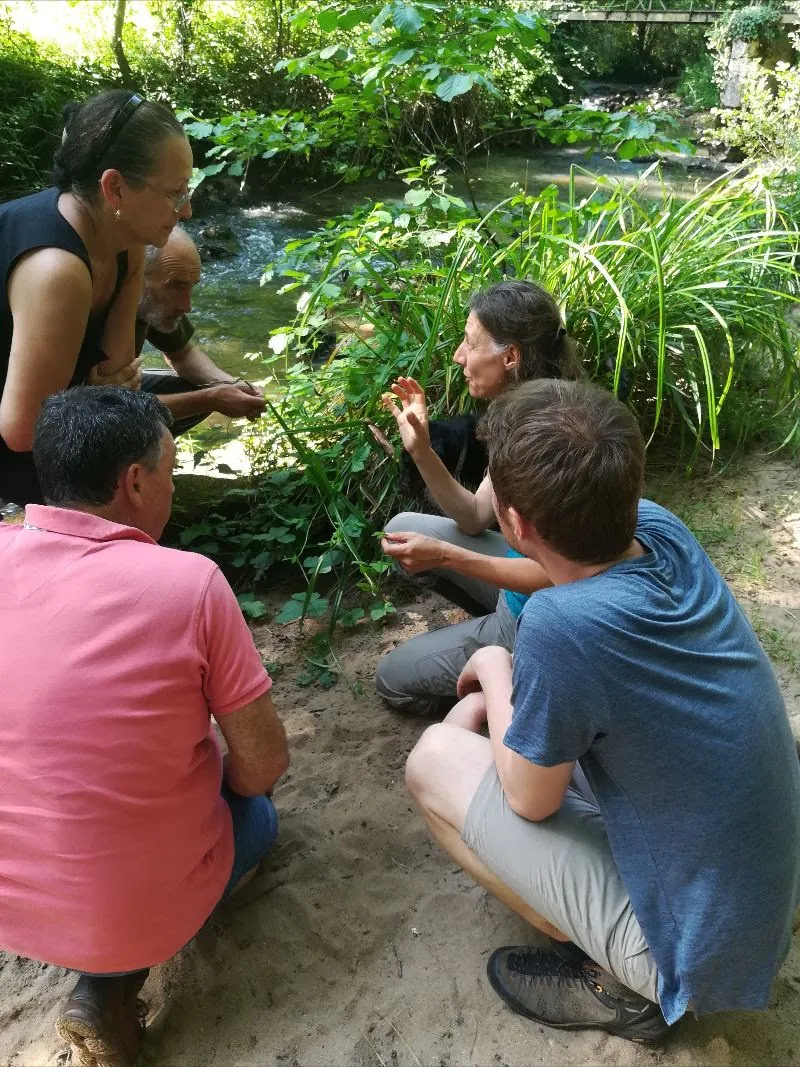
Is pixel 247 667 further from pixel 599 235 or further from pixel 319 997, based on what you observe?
pixel 599 235

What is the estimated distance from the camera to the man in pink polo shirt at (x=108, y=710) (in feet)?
3.83

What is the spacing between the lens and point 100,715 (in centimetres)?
117

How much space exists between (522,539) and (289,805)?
1.12 m

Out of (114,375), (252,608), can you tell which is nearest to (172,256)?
(114,375)

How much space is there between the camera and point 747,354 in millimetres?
3178

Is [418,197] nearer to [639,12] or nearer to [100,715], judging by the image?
[100,715]

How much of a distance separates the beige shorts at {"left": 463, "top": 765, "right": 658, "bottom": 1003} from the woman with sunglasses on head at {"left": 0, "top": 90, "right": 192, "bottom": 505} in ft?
4.85

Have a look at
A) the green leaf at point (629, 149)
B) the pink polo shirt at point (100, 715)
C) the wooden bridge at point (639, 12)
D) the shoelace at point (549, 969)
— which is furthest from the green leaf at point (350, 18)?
the wooden bridge at point (639, 12)

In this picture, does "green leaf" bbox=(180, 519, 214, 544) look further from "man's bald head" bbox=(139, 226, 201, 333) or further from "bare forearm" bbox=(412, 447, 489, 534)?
"bare forearm" bbox=(412, 447, 489, 534)

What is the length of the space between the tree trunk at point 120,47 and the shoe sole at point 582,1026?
10200mm

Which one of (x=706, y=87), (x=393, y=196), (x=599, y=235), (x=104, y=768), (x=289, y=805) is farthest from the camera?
(x=706, y=87)

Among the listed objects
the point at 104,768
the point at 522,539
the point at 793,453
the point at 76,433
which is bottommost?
the point at 793,453

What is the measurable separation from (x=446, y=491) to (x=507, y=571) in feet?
1.42

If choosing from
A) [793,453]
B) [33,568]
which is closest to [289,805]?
[33,568]
